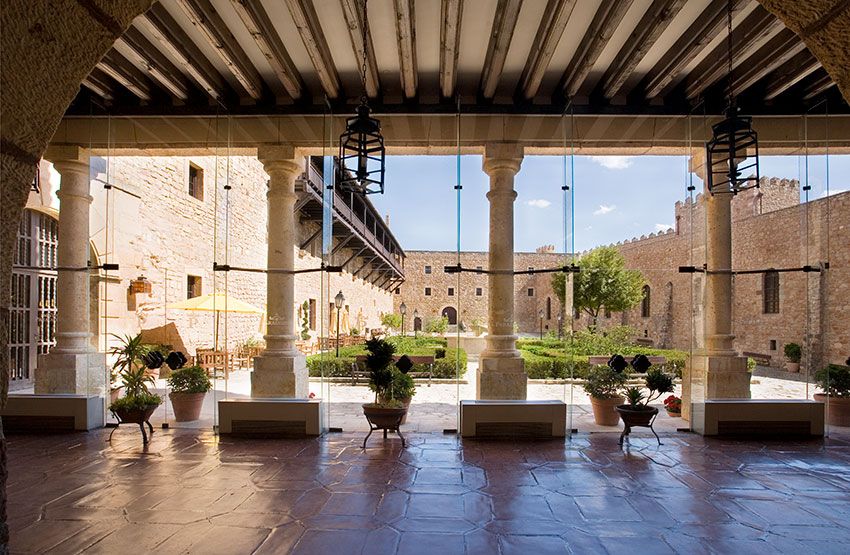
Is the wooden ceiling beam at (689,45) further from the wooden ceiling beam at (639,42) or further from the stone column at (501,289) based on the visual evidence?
the stone column at (501,289)

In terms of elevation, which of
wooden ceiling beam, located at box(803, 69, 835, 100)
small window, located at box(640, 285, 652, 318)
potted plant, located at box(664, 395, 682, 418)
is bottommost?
potted plant, located at box(664, 395, 682, 418)

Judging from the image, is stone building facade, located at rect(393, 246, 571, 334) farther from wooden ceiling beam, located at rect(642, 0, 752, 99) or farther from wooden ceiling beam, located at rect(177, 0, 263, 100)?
wooden ceiling beam, located at rect(177, 0, 263, 100)

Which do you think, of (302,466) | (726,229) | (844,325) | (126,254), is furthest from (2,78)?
(844,325)

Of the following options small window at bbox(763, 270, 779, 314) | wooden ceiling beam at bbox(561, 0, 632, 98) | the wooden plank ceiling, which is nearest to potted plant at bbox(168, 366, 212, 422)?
the wooden plank ceiling

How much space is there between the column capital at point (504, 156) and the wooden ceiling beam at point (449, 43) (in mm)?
738

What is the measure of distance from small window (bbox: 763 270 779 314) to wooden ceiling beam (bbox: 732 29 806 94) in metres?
10.8

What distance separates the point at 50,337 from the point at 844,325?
14.6m

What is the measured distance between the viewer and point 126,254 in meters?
8.41

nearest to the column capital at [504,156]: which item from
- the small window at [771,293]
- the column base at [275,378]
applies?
the column base at [275,378]

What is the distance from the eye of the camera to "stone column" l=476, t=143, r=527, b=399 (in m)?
5.07

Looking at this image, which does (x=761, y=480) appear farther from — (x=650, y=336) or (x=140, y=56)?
(x=650, y=336)

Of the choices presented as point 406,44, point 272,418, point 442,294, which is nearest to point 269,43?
point 406,44

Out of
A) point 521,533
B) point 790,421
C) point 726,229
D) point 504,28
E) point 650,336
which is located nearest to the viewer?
point 521,533

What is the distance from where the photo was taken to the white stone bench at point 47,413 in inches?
195
